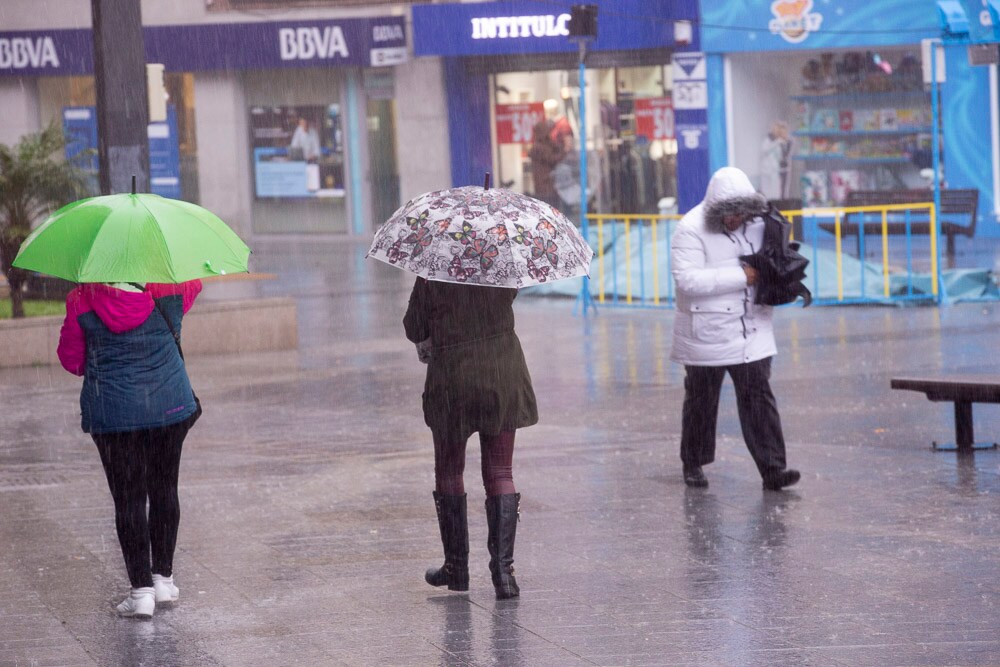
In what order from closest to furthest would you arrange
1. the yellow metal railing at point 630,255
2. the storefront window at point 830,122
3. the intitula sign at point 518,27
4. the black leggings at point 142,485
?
the black leggings at point 142,485 → the yellow metal railing at point 630,255 → the storefront window at point 830,122 → the intitula sign at point 518,27

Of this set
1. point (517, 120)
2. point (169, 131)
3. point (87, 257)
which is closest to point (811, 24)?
point (517, 120)

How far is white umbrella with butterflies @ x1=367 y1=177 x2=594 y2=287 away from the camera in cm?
571

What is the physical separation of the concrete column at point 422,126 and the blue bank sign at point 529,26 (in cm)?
89

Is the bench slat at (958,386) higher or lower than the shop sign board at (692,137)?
lower

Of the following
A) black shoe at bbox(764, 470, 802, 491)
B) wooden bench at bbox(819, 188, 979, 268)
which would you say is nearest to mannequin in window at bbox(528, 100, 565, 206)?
wooden bench at bbox(819, 188, 979, 268)

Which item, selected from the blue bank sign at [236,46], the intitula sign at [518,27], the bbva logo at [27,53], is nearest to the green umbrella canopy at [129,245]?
the intitula sign at [518,27]

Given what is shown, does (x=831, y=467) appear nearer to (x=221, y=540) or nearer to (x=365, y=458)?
(x=365, y=458)

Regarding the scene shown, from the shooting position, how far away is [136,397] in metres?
5.81

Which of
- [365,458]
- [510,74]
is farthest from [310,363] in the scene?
[510,74]

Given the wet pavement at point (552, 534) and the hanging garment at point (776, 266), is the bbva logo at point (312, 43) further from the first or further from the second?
the hanging garment at point (776, 266)

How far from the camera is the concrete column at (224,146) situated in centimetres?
2884

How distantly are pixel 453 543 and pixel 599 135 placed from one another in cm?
2098

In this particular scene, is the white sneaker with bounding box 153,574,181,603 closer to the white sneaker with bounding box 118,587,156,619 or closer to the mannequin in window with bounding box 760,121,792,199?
the white sneaker with bounding box 118,587,156,619

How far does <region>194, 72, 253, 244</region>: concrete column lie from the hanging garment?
Answer: 21.7m
